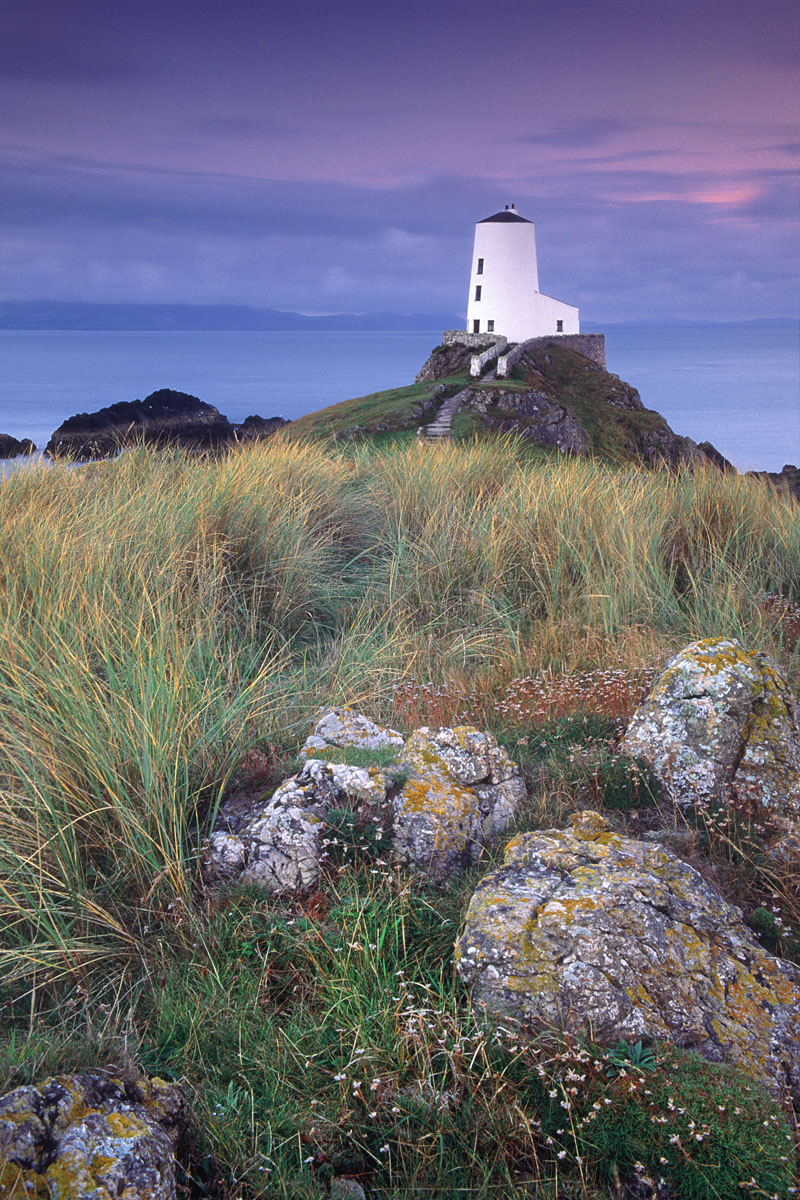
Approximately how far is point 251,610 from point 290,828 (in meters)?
3.42

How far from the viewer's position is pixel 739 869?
292 cm

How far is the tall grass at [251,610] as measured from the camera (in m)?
2.80

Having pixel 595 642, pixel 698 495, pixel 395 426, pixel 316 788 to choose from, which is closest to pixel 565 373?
pixel 395 426

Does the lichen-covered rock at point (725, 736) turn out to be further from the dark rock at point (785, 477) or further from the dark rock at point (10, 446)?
the dark rock at point (10, 446)

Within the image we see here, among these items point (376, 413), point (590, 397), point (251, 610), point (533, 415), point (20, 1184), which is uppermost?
point (590, 397)

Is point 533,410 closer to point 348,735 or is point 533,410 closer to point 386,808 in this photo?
point 348,735

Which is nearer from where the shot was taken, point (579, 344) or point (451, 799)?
point (451, 799)

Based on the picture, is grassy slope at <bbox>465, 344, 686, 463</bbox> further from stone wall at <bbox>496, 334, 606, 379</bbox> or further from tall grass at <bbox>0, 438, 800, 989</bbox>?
tall grass at <bbox>0, 438, 800, 989</bbox>

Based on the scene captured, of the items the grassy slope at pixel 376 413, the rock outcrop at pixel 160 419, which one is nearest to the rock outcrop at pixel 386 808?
the rock outcrop at pixel 160 419

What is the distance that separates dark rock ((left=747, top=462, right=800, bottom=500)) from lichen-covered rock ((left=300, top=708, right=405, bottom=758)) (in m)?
6.34

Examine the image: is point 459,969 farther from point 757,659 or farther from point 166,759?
point 757,659

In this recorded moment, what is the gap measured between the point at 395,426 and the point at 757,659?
25277 mm

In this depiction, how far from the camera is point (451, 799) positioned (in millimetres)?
2893

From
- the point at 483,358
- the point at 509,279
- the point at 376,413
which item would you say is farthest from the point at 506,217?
the point at 376,413
